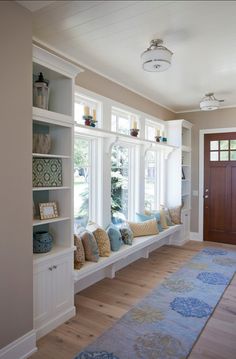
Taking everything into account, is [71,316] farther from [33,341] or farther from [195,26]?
[195,26]

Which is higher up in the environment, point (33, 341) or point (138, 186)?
point (138, 186)

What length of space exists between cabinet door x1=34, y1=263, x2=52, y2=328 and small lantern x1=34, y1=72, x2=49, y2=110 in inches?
53.9

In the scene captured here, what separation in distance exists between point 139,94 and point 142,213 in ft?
6.28

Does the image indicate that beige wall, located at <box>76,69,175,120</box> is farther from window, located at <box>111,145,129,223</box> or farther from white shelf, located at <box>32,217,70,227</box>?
white shelf, located at <box>32,217,70,227</box>

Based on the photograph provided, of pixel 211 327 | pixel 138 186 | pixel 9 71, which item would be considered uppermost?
pixel 9 71

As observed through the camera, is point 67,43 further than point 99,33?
Yes

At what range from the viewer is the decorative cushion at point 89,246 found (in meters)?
3.02

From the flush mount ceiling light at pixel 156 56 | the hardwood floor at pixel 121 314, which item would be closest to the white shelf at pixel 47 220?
the hardwood floor at pixel 121 314

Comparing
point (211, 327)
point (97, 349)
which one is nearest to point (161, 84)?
point (211, 327)

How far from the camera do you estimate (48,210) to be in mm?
2527

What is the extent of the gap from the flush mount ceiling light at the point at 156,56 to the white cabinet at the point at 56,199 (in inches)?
26.1

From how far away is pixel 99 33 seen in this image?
2.57 metres

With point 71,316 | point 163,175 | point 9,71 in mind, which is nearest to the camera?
point 9,71

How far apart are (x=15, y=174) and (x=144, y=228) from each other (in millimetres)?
2548
